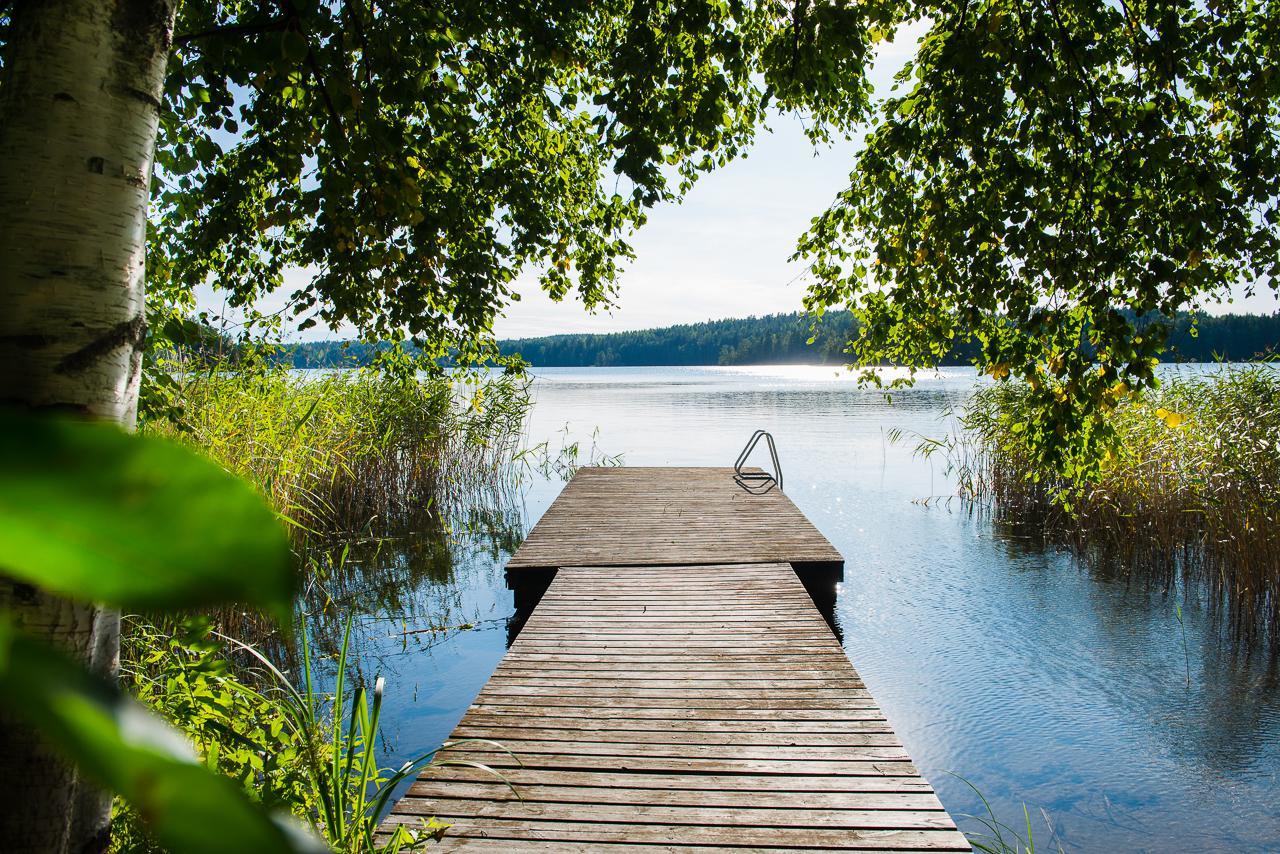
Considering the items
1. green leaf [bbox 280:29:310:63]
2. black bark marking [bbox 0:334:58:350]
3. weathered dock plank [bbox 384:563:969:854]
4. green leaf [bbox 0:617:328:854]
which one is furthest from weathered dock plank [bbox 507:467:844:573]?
green leaf [bbox 0:617:328:854]

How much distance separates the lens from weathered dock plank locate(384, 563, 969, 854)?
3.29 meters

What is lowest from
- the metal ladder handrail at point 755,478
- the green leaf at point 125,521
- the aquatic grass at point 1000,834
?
the aquatic grass at point 1000,834

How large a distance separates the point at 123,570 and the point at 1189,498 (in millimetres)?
11478

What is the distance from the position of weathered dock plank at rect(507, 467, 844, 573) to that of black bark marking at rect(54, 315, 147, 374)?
606 cm

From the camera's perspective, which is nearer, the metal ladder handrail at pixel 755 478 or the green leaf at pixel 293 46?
the green leaf at pixel 293 46

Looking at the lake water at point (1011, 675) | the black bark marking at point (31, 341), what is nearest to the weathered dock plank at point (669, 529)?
the lake water at point (1011, 675)

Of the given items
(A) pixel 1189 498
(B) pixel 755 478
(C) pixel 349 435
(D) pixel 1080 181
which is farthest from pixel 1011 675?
(C) pixel 349 435

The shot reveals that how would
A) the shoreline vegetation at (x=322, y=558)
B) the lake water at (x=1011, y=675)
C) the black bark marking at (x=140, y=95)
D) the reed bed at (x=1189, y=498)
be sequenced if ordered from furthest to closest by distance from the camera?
the reed bed at (x=1189, y=498)
the lake water at (x=1011, y=675)
the shoreline vegetation at (x=322, y=558)
the black bark marking at (x=140, y=95)

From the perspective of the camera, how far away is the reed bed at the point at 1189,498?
26.1 ft

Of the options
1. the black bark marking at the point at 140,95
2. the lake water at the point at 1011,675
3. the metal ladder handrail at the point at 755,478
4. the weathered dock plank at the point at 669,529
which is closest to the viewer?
the black bark marking at the point at 140,95

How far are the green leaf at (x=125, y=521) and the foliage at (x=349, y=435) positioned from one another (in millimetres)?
5280

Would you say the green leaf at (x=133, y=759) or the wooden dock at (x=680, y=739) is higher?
the green leaf at (x=133, y=759)

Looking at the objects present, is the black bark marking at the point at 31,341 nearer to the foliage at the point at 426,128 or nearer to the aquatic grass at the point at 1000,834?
the foliage at the point at 426,128

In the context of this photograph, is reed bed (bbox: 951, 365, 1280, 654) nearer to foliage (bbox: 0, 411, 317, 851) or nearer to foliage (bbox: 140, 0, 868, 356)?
foliage (bbox: 140, 0, 868, 356)
